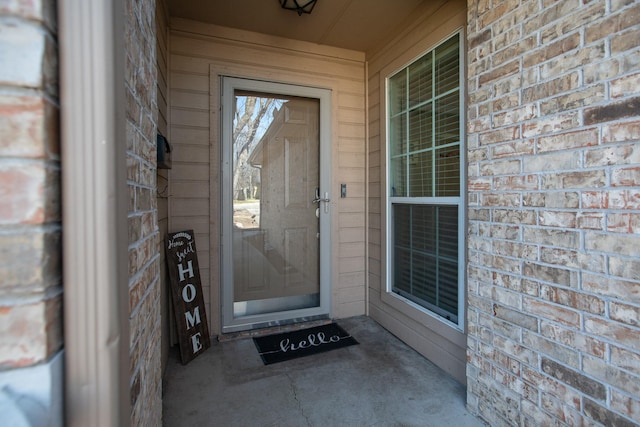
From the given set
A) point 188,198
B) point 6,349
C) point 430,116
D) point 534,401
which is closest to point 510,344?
point 534,401

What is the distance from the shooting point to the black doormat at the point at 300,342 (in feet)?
7.84

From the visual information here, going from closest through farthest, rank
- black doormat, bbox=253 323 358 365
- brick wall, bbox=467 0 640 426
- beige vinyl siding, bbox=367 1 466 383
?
brick wall, bbox=467 0 640 426 < beige vinyl siding, bbox=367 1 466 383 < black doormat, bbox=253 323 358 365

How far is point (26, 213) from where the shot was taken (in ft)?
1.40

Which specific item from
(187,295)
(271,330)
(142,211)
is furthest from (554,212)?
(187,295)

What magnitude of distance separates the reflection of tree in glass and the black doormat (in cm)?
124

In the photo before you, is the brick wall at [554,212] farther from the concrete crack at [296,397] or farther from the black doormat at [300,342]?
the black doormat at [300,342]

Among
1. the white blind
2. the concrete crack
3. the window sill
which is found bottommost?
the concrete crack

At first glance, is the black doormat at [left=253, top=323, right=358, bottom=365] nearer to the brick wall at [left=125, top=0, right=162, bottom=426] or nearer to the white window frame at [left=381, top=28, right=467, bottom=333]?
the white window frame at [left=381, top=28, right=467, bottom=333]

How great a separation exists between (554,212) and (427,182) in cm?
106

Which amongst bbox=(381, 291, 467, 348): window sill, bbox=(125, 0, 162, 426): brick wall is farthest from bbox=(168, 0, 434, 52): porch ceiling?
bbox=(381, 291, 467, 348): window sill

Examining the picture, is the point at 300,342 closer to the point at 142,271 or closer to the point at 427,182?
the point at 427,182

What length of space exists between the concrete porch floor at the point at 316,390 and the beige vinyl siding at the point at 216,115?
58 cm

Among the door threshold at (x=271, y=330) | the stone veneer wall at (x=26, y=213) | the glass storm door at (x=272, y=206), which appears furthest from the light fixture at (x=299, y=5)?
the door threshold at (x=271, y=330)

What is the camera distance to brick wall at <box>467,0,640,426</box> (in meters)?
1.12
